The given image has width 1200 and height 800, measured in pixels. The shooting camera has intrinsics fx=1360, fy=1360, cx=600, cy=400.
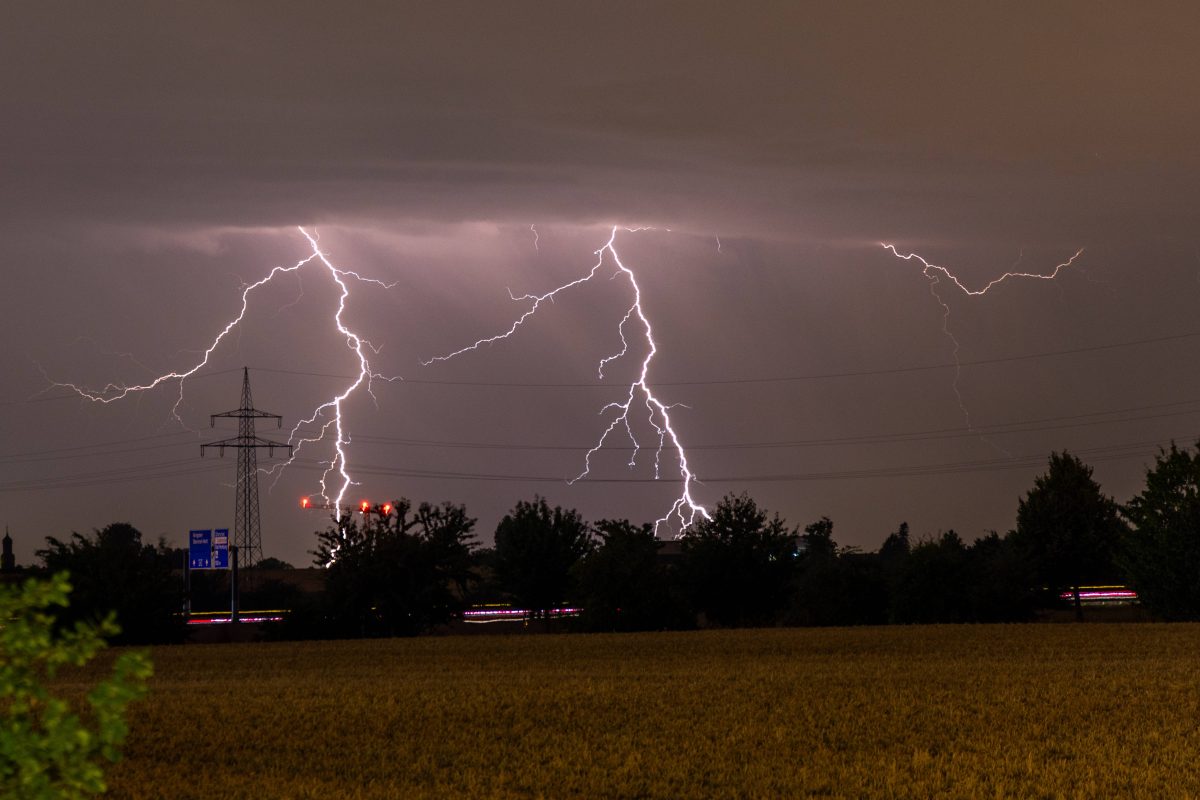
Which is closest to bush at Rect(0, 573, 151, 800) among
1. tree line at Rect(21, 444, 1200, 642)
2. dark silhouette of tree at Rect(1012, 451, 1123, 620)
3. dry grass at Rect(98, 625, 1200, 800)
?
dry grass at Rect(98, 625, 1200, 800)

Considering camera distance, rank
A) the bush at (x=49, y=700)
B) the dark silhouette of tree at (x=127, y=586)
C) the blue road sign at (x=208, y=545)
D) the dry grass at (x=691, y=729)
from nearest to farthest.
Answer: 1. the bush at (x=49, y=700)
2. the dry grass at (x=691, y=729)
3. the dark silhouette of tree at (x=127, y=586)
4. the blue road sign at (x=208, y=545)

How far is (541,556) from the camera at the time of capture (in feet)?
213

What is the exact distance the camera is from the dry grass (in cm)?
→ 1386

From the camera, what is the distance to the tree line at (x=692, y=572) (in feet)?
173

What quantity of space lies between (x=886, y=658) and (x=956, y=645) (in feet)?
16.5

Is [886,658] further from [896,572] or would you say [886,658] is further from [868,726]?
[896,572]

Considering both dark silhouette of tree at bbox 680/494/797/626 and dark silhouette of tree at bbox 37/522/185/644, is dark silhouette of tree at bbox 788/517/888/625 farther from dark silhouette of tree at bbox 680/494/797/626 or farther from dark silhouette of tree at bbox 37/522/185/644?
dark silhouette of tree at bbox 37/522/185/644

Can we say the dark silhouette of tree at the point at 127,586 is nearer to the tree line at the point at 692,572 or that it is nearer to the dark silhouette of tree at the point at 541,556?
the tree line at the point at 692,572

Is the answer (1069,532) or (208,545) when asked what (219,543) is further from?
(1069,532)

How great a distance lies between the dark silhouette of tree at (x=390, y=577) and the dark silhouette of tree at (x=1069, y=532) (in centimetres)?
2893

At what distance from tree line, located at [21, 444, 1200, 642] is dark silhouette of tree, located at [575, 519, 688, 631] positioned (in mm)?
56

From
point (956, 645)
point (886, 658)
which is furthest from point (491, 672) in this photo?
point (956, 645)

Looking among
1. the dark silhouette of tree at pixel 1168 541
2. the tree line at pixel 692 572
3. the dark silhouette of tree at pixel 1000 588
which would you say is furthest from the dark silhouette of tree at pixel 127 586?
the dark silhouette of tree at pixel 1168 541

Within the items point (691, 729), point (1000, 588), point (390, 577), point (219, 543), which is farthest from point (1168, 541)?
point (219, 543)
